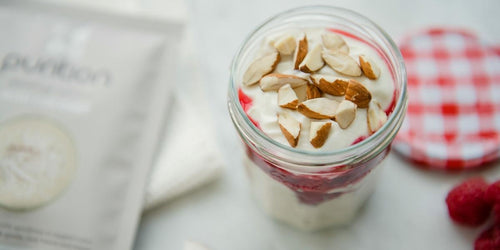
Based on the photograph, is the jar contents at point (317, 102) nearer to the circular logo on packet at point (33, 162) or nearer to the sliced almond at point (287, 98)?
the sliced almond at point (287, 98)

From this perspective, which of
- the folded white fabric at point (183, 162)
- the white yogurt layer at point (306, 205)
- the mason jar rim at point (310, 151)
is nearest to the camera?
the mason jar rim at point (310, 151)

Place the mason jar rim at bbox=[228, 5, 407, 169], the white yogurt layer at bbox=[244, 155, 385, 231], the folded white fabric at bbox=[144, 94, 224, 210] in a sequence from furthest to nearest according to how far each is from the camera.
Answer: the folded white fabric at bbox=[144, 94, 224, 210] < the white yogurt layer at bbox=[244, 155, 385, 231] < the mason jar rim at bbox=[228, 5, 407, 169]

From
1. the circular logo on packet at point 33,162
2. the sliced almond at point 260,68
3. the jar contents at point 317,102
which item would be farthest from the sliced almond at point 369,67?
the circular logo on packet at point 33,162

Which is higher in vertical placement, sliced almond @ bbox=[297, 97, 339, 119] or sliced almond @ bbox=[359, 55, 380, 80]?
sliced almond @ bbox=[359, 55, 380, 80]

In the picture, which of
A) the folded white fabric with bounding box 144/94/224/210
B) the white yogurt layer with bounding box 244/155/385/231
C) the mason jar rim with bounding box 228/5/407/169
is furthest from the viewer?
the folded white fabric with bounding box 144/94/224/210

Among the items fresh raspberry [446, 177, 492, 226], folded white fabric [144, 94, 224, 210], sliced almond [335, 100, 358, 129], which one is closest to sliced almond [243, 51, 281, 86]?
sliced almond [335, 100, 358, 129]

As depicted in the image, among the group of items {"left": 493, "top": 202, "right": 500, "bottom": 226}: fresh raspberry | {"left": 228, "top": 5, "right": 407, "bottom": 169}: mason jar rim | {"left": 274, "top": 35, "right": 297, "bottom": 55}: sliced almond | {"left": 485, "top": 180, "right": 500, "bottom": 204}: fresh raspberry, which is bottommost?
{"left": 493, "top": 202, "right": 500, "bottom": 226}: fresh raspberry

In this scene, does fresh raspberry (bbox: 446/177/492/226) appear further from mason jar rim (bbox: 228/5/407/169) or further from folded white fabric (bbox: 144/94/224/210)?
folded white fabric (bbox: 144/94/224/210)

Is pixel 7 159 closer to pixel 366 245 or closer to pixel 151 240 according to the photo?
pixel 151 240
